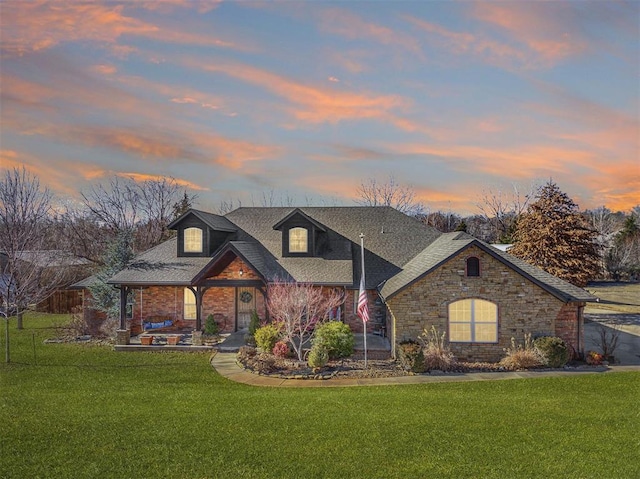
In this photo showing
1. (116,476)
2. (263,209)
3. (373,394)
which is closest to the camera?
(116,476)

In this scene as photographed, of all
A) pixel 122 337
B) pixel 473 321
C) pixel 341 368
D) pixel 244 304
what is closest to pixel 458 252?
pixel 473 321

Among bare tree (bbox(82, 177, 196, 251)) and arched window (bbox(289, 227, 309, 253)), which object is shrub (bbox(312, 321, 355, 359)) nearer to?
arched window (bbox(289, 227, 309, 253))

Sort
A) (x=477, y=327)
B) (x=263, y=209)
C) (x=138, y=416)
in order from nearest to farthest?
(x=138, y=416) < (x=477, y=327) < (x=263, y=209)

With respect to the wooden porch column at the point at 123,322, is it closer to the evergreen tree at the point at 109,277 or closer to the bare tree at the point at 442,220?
the evergreen tree at the point at 109,277

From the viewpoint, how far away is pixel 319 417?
419 inches

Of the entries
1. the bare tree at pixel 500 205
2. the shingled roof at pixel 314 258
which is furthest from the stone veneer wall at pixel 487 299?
the bare tree at pixel 500 205

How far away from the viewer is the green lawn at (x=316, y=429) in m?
8.07

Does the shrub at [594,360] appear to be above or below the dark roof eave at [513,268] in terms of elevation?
below

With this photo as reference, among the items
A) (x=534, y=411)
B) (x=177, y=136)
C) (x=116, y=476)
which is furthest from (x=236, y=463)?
(x=177, y=136)

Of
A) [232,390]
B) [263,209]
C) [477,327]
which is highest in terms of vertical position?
[263,209]

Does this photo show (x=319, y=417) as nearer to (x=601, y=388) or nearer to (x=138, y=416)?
→ (x=138, y=416)

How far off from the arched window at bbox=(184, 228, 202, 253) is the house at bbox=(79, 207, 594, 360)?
6 centimetres

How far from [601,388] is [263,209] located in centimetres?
2038

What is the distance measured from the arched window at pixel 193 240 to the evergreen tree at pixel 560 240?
21.5 m
